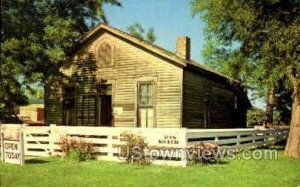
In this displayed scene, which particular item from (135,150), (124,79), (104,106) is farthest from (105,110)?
(135,150)

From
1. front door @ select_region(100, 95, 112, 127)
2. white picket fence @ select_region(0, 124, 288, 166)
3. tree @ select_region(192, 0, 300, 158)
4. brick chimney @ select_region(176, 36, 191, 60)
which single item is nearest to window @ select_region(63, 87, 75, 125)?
front door @ select_region(100, 95, 112, 127)

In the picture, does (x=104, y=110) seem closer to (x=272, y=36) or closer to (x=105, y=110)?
(x=105, y=110)

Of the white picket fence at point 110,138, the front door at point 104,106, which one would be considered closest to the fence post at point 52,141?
the white picket fence at point 110,138

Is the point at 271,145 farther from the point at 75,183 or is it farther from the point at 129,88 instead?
the point at 75,183

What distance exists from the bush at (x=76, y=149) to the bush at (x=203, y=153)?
3.87 meters

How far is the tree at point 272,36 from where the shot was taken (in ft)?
63.6

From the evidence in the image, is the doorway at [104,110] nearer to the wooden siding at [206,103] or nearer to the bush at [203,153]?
the wooden siding at [206,103]

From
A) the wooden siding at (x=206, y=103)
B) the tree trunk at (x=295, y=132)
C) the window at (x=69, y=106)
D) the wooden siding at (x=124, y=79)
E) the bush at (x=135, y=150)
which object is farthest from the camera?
the window at (x=69, y=106)

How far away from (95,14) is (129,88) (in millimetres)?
12823

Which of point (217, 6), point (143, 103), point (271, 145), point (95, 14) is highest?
point (95, 14)

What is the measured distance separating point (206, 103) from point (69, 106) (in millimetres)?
8067

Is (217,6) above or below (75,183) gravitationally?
above

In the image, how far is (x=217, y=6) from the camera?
21562 mm

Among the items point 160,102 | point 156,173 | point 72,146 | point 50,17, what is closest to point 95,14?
point 50,17
